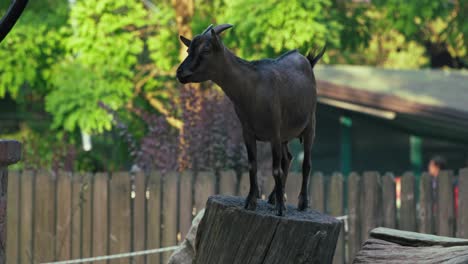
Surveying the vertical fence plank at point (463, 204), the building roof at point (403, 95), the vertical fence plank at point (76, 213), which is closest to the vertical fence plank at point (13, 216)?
the vertical fence plank at point (76, 213)

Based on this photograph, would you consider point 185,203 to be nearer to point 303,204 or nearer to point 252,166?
point 303,204

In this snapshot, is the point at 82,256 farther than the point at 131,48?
No

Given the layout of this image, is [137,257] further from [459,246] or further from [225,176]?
[459,246]

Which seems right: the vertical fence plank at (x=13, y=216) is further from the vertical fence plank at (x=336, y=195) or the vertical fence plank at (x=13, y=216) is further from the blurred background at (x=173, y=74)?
the vertical fence plank at (x=336, y=195)

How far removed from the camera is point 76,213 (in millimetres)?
9484

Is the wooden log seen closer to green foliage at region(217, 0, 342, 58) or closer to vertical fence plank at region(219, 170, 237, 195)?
vertical fence plank at region(219, 170, 237, 195)

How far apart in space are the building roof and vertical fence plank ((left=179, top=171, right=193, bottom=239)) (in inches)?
270

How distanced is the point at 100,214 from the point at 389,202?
289cm

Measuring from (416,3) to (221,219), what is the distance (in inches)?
488

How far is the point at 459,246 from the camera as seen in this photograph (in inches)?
169

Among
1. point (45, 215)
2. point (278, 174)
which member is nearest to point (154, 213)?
point (45, 215)

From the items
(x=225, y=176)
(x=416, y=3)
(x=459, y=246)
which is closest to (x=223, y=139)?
(x=225, y=176)

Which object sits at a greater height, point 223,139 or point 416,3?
point 416,3

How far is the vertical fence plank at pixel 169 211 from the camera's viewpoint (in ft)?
30.1
